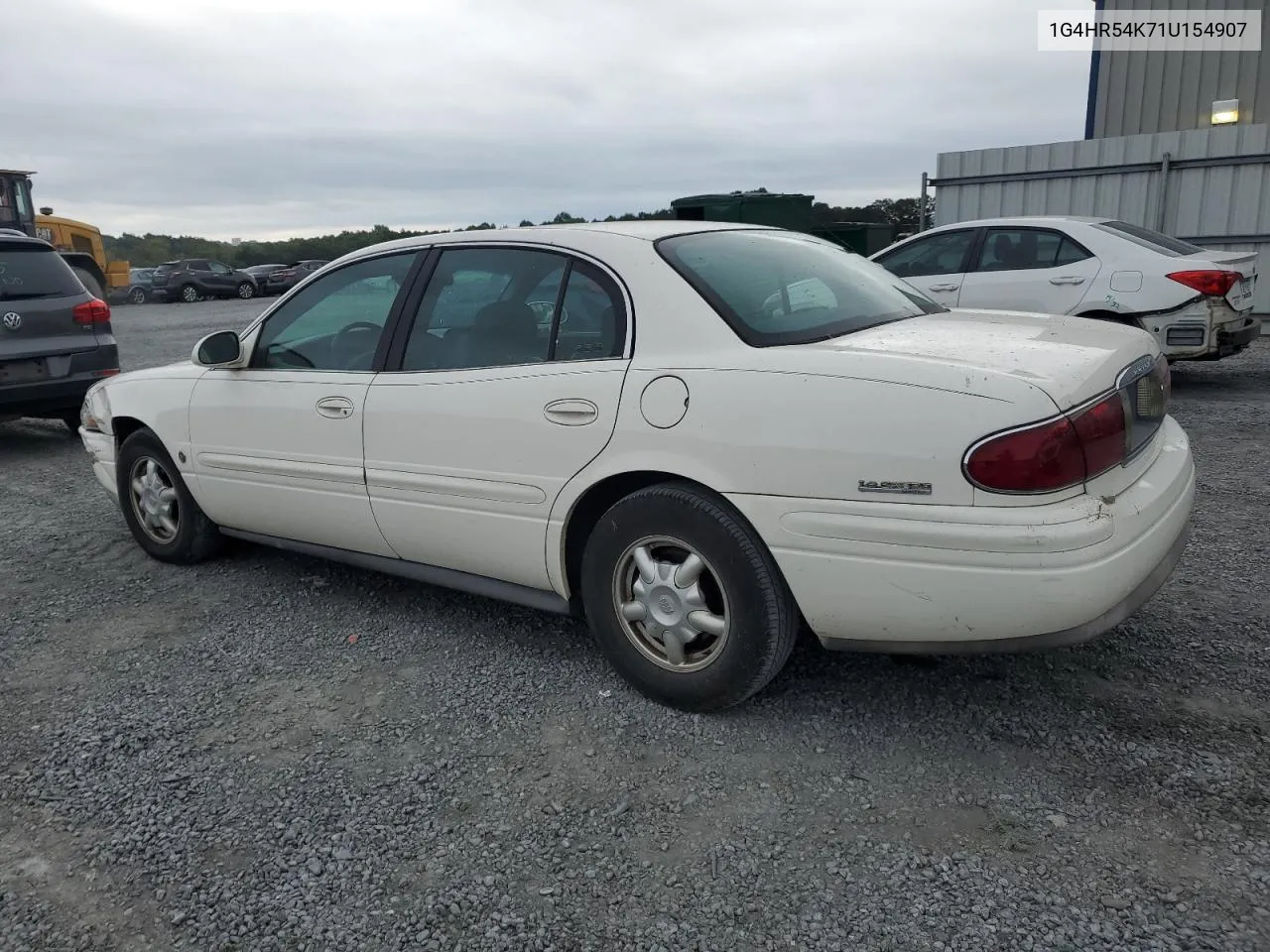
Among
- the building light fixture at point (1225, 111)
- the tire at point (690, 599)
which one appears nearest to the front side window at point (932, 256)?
the tire at point (690, 599)

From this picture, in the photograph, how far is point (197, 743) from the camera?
3066mm

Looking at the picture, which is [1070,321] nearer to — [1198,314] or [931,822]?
[931,822]

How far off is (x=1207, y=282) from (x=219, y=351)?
6.97 meters

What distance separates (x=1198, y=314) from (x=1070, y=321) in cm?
499

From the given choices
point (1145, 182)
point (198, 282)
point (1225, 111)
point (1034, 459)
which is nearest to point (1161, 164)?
point (1145, 182)

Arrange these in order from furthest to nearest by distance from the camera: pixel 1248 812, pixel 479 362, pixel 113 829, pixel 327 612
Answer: pixel 327 612
pixel 479 362
pixel 113 829
pixel 1248 812

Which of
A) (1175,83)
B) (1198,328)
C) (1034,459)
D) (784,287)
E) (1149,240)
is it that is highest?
(1175,83)

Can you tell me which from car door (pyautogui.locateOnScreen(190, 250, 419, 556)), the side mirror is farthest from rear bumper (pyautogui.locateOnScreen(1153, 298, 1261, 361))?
the side mirror

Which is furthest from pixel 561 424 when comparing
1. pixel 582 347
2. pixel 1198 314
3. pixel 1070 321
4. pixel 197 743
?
pixel 1198 314

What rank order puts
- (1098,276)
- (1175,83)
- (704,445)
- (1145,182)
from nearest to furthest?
(704,445)
(1098,276)
(1145,182)
(1175,83)

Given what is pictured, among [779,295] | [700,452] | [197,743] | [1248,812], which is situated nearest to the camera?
[1248,812]

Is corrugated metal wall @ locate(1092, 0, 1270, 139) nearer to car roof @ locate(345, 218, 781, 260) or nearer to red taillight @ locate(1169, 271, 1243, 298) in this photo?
red taillight @ locate(1169, 271, 1243, 298)

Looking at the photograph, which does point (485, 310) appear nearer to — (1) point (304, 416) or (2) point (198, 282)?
(1) point (304, 416)

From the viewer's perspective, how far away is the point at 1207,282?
24.7 ft
